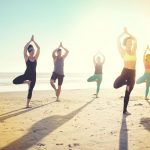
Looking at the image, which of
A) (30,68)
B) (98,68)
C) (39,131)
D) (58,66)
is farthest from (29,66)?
(98,68)

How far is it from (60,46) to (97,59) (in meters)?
3.15

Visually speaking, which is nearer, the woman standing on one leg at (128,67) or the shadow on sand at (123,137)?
the shadow on sand at (123,137)

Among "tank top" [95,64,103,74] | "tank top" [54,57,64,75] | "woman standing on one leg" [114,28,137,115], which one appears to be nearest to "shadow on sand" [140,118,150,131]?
"woman standing on one leg" [114,28,137,115]

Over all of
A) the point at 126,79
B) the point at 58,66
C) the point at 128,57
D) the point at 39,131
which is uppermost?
the point at 128,57

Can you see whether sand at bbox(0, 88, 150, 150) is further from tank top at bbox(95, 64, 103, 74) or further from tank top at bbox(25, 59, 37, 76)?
tank top at bbox(95, 64, 103, 74)

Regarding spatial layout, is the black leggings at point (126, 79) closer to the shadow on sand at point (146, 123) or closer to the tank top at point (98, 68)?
the shadow on sand at point (146, 123)

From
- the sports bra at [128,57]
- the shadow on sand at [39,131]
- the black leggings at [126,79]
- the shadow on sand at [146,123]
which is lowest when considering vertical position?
the shadow on sand at [39,131]

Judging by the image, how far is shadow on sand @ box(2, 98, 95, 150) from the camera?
6.66m

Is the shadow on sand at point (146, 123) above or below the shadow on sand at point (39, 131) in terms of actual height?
above

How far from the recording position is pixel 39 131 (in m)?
8.08

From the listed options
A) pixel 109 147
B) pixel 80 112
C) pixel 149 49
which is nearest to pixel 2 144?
pixel 109 147

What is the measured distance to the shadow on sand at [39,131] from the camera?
666cm

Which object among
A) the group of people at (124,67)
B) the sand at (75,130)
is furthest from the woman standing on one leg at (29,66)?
the sand at (75,130)

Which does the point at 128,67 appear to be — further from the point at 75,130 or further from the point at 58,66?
the point at 58,66
